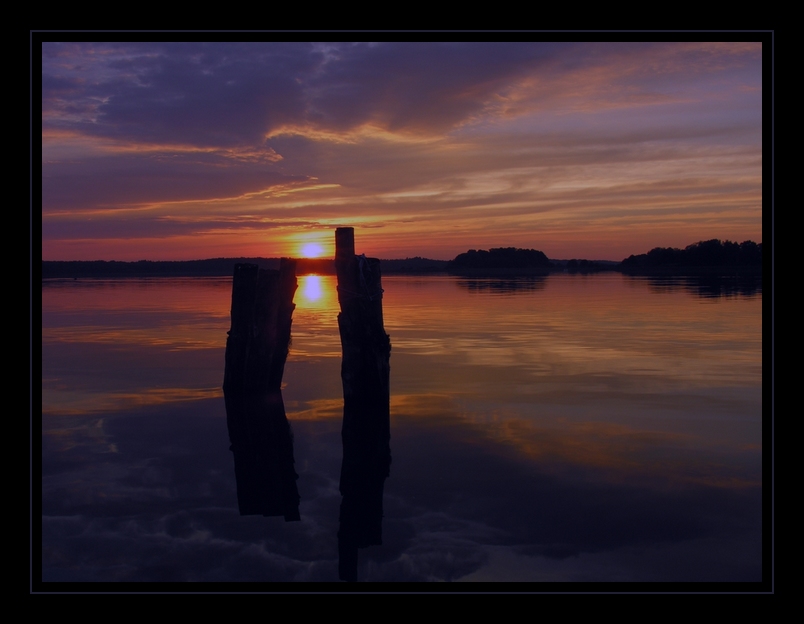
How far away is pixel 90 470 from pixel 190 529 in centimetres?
214

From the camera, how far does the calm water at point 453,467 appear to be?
16.5 feet

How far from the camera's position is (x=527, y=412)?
917cm

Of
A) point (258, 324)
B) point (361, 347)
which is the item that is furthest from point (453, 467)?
point (258, 324)

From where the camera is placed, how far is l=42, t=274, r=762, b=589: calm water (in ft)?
16.5

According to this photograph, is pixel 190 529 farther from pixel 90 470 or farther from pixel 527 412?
pixel 527 412

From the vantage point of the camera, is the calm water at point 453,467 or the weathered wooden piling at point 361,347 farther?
the weathered wooden piling at point 361,347

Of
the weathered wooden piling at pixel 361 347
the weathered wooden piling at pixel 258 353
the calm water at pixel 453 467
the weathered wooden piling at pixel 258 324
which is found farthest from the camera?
the weathered wooden piling at pixel 258 324

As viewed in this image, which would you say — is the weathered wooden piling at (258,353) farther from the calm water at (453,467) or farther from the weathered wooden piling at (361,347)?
the weathered wooden piling at (361,347)

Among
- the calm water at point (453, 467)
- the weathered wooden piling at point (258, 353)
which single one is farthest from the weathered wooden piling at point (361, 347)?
the weathered wooden piling at point (258, 353)

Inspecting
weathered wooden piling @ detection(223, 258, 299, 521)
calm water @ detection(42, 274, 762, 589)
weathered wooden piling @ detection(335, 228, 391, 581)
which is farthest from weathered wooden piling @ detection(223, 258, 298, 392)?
weathered wooden piling @ detection(335, 228, 391, 581)

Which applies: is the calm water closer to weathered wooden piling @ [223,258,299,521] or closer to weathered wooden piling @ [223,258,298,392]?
weathered wooden piling @ [223,258,299,521]

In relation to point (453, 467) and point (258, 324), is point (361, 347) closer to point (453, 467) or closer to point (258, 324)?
point (258, 324)
